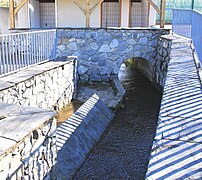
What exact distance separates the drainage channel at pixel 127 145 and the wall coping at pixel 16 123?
1.96 m

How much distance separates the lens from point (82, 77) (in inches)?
444

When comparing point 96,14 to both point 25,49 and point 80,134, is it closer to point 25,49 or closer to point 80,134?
point 25,49

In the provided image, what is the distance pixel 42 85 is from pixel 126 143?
2341mm

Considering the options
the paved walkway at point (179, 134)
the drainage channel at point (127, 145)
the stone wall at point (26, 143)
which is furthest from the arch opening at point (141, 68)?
the stone wall at point (26, 143)

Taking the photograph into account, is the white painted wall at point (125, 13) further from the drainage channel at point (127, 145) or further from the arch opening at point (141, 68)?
the drainage channel at point (127, 145)

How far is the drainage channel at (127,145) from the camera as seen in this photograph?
199 inches

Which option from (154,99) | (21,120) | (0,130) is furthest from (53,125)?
(154,99)

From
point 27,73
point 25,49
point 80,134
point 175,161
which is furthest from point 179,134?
point 25,49

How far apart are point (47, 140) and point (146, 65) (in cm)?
1035

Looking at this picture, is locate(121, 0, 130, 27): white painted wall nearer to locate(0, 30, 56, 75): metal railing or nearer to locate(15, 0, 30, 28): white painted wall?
locate(15, 0, 30, 28): white painted wall

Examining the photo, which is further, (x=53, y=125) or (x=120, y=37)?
(x=120, y=37)

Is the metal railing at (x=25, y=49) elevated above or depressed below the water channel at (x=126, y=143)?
above

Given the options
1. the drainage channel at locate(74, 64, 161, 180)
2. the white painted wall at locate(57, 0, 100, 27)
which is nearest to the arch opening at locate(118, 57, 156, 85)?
the drainage channel at locate(74, 64, 161, 180)

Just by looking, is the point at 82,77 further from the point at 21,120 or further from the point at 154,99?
the point at 21,120
